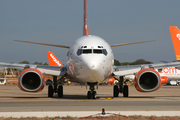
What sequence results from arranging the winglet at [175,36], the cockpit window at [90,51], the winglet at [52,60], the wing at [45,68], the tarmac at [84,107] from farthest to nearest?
the winglet at [52,60], the winglet at [175,36], the wing at [45,68], the cockpit window at [90,51], the tarmac at [84,107]

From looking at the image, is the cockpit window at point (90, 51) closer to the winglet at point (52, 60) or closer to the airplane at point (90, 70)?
the airplane at point (90, 70)

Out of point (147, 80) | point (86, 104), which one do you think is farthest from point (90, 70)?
point (147, 80)

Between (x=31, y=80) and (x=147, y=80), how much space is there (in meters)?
8.16

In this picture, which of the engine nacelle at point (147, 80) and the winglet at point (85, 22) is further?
the winglet at point (85, 22)

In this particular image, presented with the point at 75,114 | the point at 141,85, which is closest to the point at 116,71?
the point at 141,85

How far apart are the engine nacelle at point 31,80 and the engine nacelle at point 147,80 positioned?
6.58 meters

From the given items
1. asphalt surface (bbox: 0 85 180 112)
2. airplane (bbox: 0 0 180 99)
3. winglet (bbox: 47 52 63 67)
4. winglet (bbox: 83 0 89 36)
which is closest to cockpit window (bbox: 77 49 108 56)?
airplane (bbox: 0 0 180 99)

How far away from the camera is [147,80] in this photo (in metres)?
21.2

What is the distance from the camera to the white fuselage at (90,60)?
18.6 m

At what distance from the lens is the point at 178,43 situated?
4559cm

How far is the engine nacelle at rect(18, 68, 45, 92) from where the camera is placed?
67.5 feet

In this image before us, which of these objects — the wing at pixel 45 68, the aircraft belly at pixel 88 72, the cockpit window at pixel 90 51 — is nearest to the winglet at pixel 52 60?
the wing at pixel 45 68

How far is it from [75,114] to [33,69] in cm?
1020

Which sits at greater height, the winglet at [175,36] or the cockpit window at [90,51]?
the winglet at [175,36]
